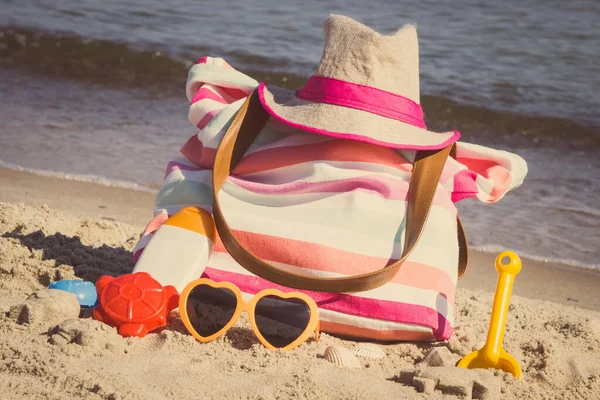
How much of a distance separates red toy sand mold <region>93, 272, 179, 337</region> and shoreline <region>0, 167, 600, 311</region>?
1.65 metres

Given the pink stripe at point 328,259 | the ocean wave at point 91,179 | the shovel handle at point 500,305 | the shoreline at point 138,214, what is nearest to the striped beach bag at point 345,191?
the pink stripe at point 328,259

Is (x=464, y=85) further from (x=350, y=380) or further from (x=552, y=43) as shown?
(x=350, y=380)

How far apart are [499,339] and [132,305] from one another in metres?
1.09

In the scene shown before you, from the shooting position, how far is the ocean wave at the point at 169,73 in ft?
23.7

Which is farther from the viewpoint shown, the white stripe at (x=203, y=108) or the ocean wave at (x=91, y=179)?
the ocean wave at (x=91, y=179)

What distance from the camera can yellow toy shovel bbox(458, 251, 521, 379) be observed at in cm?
245

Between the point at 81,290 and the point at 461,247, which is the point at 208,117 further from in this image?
the point at 461,247

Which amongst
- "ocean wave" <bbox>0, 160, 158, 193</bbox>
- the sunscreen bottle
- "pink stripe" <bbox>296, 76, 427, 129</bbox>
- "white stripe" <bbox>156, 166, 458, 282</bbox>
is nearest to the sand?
the sunscreen bottle

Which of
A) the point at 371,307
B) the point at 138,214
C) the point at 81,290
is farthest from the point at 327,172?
the point at 138,214

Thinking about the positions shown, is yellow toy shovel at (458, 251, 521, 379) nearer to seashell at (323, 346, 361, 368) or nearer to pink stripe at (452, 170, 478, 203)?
Answer: seashell at (323, 346, 361, 368)

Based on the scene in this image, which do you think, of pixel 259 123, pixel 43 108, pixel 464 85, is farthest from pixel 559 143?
pixel 259 123

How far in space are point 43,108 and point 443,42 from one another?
4649 millimetres

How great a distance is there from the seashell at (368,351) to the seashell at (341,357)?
A: 77mm

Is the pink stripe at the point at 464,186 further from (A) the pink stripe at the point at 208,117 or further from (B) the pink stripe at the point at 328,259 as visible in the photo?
(A) the pink stripe at the point at 208,117
